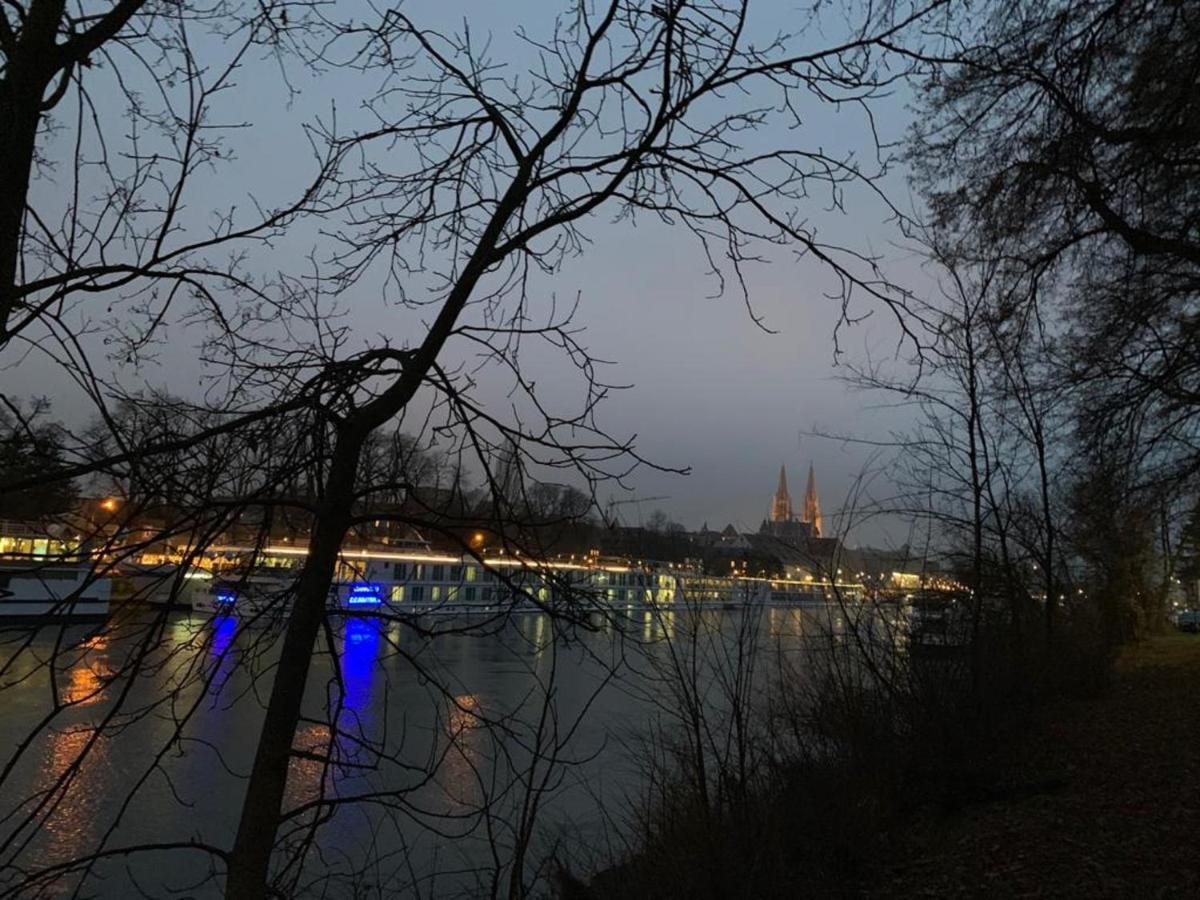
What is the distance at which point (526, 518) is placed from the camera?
2453 mm

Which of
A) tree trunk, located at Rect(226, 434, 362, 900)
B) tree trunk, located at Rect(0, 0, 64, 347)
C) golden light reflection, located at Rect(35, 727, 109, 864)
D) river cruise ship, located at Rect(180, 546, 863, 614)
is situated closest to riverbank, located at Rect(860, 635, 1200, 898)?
river cruise ship, located at Rect(180, 546, 863, 614)

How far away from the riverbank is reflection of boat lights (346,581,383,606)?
386 cm

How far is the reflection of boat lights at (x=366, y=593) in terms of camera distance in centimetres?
283

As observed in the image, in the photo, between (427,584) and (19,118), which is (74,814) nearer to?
(427,584)

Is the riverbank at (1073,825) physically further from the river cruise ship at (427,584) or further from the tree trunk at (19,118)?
the tree trunk at (19,118)

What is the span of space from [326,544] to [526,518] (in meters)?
0.63

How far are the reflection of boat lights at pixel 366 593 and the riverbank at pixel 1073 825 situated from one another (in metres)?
3.86

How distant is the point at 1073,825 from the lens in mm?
5914

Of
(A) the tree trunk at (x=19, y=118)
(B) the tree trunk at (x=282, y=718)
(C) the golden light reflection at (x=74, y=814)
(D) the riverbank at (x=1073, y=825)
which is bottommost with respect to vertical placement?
(C) the golden light reflection at (x=74, y=814)

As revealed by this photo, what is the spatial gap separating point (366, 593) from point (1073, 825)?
17.3 ft

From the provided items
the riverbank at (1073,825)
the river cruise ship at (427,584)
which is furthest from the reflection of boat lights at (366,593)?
the riverbank at (1073,825)

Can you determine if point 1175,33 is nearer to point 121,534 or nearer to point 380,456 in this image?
point 380,456

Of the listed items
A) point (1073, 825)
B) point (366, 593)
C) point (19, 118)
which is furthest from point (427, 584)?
point (1073, 825)

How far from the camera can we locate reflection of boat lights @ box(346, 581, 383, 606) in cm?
283
